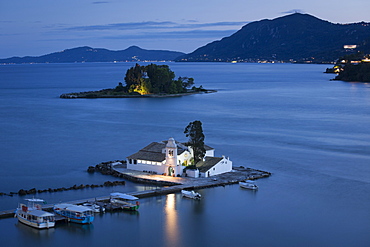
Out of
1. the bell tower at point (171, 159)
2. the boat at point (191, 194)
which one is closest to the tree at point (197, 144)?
the bell tower at point (171, 159)

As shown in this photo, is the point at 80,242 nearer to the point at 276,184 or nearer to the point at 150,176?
the point at 150,176

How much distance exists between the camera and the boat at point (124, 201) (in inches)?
790

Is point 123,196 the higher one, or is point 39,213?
point 123,196

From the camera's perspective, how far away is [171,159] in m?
Answer: 23.6

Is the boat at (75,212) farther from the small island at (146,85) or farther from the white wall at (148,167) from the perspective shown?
the small island at (146,85)

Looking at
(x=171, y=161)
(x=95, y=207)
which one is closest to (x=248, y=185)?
(x=171, y=161)

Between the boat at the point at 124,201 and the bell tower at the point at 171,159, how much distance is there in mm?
3442

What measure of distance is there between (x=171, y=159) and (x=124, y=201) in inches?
150

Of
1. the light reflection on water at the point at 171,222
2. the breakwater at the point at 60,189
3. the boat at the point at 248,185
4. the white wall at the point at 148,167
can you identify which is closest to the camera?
the light reflection on water at the point at 171,222

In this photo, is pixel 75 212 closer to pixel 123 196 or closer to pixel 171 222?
pixel 123 196

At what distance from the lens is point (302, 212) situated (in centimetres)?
2048

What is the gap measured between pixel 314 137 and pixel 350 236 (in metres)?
19.3

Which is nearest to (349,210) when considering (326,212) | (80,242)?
(326,212)

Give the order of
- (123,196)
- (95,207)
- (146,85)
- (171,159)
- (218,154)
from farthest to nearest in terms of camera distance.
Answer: (146,85) → (218,154) → (171,159) → (123,196) → (95,207)
